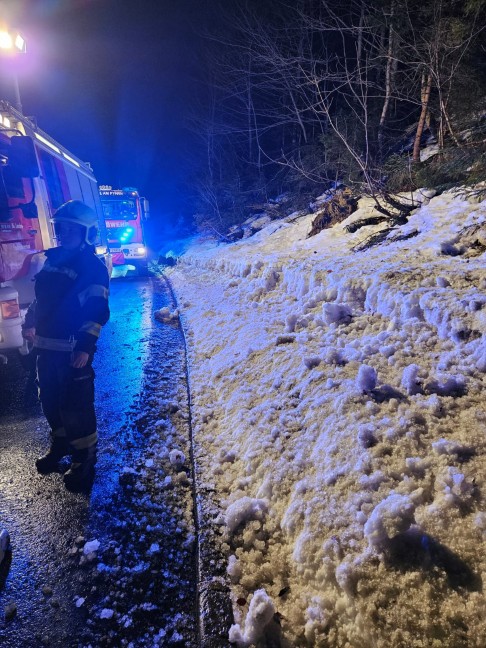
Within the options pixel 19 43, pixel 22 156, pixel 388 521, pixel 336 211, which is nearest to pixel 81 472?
pixel 388 521

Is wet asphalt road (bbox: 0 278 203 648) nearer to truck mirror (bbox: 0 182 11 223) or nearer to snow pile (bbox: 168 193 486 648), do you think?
snow pile (bbox: 168 193 486 648)

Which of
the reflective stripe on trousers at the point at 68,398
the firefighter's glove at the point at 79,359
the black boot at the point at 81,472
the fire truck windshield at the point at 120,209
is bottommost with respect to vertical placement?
the black boot at the point at 81,472

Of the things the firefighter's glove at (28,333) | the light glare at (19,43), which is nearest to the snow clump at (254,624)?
the firefighter's glove at (28,333)

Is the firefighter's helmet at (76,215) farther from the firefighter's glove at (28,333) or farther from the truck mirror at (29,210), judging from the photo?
the truck mirror at (29,210)

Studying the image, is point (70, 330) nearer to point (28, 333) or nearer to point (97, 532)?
point (28, 333)

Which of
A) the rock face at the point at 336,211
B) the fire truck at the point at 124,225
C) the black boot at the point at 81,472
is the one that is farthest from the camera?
the fire truck at the point at 124,225

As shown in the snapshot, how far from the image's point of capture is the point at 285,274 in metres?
6.14

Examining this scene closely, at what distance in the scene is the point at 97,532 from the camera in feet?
7.94

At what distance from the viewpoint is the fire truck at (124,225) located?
14528 millimetres

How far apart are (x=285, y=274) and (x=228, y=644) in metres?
5.13

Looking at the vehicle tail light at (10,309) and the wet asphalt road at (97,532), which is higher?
the vehicle tail light at (10,309)

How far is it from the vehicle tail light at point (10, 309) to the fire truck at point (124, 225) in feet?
34.3

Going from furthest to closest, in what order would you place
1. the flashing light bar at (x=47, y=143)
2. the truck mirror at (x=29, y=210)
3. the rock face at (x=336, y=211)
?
the rock face at (x=336, y=211)
the flashing light bar at (x=47, y=143)
the truck mirror at (x=29, y=210)

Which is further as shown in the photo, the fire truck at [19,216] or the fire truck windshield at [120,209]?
the fire truck windshield at [120,209]
